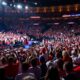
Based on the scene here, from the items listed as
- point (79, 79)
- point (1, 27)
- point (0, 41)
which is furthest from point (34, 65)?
point (1, 27)

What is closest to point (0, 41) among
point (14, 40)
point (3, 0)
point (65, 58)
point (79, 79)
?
point (14, 40)

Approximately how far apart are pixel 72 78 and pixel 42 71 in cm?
226

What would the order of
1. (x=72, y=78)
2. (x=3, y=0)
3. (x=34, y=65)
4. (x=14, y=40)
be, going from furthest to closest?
(x=3, y=0)
(x=14, y=40)
(x=34, y=65)
(x=72, y=78)

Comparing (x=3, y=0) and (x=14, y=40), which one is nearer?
(x=14, y=40)

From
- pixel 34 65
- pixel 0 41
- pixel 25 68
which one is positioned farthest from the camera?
pixel 0 41

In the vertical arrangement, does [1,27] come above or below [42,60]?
below

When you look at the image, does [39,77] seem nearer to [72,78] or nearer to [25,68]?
[25,68]

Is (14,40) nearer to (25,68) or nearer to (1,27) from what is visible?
(1,27)

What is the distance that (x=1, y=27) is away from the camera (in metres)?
47.2

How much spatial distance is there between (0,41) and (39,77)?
20.5 metres

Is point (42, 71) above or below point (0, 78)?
below

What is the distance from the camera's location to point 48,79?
171 inches

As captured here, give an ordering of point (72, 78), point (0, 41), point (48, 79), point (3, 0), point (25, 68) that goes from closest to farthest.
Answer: point (48, 79) < point (72, 78) < point (25, 68) < point (0, 41) < point (3, 0)

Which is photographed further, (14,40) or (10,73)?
(14,40)
